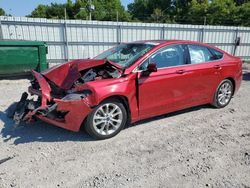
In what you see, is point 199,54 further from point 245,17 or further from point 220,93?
point 245,17

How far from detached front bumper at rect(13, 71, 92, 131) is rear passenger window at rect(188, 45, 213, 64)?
2.33 meters

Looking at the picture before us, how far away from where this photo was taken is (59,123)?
3.74 metres

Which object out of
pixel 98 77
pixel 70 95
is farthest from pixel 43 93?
pixel 98 77

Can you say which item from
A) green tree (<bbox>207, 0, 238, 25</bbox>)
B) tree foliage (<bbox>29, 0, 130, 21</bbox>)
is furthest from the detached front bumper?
tree foliage (<bbox>29, 0, 130, 21</bbox>)

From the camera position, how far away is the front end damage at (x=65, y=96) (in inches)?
142

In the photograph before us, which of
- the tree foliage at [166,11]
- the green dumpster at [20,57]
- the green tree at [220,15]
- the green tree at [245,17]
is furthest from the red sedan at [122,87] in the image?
the green tree at [220,15]

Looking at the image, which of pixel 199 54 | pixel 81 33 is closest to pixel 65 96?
pixel 199 54

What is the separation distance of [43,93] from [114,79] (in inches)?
43.6

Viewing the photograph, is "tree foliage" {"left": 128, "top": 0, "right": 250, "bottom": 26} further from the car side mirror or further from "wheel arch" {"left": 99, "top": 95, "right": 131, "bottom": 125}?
"wheel arch" {"left": 99, "top": 95, "right": 131, "bottom": 125}

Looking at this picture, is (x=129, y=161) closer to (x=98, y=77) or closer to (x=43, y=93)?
(x=98, y=77)

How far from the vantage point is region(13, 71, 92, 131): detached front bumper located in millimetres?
3580

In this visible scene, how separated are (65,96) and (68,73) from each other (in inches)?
22.3

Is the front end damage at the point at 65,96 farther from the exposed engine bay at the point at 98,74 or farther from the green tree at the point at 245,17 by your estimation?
the green tree at the point at 245,17

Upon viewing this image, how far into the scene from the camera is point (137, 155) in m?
3.45
